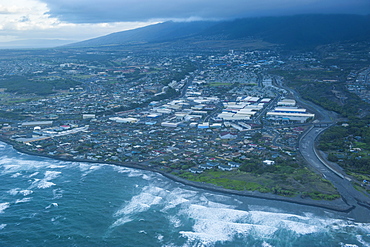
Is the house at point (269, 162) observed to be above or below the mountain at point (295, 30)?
below

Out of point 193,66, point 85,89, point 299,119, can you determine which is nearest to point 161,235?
point 299,119

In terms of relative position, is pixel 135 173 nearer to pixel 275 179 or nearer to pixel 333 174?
pixel 275 179

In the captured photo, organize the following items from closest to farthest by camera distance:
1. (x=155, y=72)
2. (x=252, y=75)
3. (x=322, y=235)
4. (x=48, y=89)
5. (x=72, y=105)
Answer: (x=322, y=235) → (x=72, y=105) → (x=48, y=89) → (x=252, y=75) → (x=155, y=72)

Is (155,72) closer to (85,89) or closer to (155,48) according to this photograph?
(85,89)

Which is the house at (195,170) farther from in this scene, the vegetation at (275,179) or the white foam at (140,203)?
the white foam at (140,203)

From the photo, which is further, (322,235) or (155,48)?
(155,48)

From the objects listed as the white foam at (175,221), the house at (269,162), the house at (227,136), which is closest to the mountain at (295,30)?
the house at (227,136)

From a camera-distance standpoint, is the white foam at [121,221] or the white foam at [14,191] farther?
the white foam at [14,191]

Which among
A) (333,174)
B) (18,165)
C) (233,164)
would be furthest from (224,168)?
(18,165)
